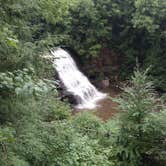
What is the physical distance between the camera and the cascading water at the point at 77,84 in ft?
40.0

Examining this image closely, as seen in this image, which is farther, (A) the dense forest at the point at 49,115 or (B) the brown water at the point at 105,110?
(B) the brown water at the point at 105,110

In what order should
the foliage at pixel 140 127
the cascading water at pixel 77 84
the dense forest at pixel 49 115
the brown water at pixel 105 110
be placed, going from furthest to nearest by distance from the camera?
the cascading water at pixel 77 84 < the brown water at pixel 105 110 < the foliage at pixel 140 127 < the dense forest at pixel 49 115

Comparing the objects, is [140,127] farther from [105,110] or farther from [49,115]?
[105,110]

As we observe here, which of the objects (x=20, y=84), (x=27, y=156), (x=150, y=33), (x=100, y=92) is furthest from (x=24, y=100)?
(x=150, y=33)

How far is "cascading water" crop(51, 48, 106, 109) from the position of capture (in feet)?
40.0

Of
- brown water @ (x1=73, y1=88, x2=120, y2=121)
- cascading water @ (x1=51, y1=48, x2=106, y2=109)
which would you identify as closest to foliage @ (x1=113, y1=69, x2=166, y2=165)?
brown water @ (x1=73, y1=88, x2=120, y2=121)

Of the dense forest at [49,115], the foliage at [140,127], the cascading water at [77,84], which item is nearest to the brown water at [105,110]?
the cascading water at [77,84]

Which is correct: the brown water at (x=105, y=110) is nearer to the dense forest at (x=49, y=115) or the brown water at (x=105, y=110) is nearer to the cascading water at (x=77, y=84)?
the cascading water at (x=77, y=84)

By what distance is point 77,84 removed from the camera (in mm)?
13164

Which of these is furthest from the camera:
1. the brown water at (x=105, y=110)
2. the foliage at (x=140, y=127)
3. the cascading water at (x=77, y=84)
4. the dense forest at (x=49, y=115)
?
the cascading water at (x=77, y=84)

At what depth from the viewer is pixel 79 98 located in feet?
39.9

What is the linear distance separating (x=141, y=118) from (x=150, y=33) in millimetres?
8522

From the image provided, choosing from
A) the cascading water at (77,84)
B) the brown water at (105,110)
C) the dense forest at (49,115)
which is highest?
the cascading water at (77,84)

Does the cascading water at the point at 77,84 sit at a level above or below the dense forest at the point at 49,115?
above
